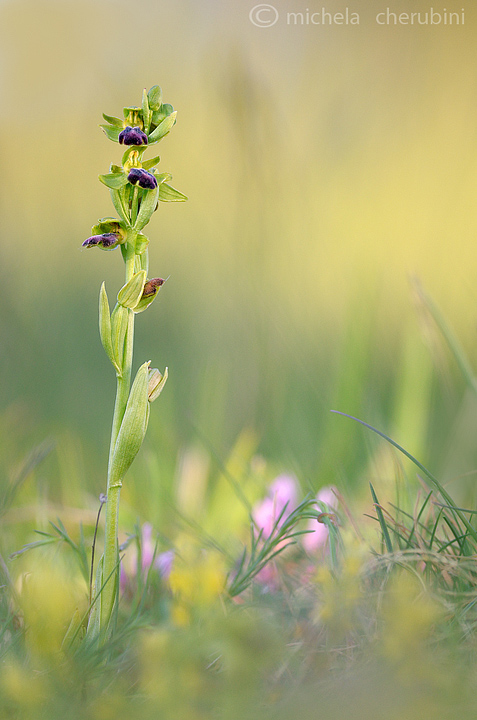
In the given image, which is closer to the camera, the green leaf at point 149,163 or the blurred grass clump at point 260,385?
the blurred grass clump at point 260,385

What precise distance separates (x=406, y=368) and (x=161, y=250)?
1508mm

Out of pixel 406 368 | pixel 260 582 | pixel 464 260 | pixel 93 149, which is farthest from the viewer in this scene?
pixel 93 149

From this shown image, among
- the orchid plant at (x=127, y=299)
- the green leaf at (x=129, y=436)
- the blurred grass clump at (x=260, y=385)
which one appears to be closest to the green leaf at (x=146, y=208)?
the orchid plant at (x=127, y=299)

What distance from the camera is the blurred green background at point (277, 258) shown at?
1.58 meters

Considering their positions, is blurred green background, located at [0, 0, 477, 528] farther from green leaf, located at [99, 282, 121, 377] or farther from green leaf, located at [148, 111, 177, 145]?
green leaf, located at [148, 111, 177, 145]

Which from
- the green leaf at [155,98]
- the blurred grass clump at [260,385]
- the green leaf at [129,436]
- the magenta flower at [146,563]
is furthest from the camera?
the magenta flower at [146,563]

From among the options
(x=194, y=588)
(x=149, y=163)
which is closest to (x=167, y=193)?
(x=149, y=163)

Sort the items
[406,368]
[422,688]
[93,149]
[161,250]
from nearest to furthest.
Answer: [422,688], [406,368], [93,149], [161,250]

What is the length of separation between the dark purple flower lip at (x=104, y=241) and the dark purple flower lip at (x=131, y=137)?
137mm

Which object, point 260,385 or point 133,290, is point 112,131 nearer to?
point 133,290

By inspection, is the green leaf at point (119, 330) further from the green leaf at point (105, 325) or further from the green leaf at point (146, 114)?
the green leaf at point (146, 114)

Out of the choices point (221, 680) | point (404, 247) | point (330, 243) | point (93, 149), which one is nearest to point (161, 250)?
point (93, 149)

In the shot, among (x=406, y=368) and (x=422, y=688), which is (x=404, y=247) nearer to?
(x=406, y=368)

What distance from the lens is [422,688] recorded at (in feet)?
1.62
